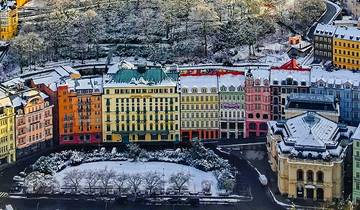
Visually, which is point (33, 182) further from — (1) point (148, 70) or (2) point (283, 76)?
(2) point (283, 76)

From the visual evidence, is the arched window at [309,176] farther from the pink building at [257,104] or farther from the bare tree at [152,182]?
the pink building at [257,104]

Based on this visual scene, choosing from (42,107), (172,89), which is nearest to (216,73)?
(172,89)

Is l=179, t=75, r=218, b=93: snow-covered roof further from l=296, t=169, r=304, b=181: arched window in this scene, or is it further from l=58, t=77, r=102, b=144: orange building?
l=296, t=169, r=304, b=181: arched window

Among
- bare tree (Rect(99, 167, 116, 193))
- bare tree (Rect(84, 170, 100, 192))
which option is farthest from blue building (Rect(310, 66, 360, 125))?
bare tree (Rect(84, 170, 100, 192))

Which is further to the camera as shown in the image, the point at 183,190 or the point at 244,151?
the point at 244,151

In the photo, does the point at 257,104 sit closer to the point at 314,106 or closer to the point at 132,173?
the point at 314,106
